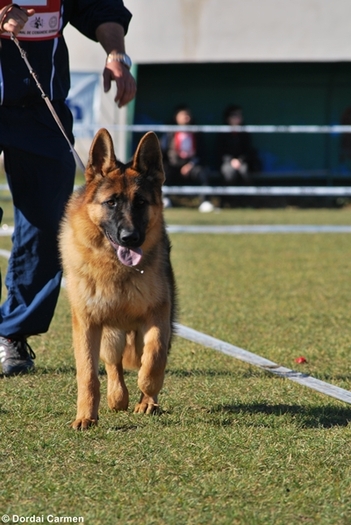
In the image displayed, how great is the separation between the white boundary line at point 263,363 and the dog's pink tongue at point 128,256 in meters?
0.82

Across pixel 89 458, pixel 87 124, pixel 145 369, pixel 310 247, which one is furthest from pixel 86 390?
pixel 87 124

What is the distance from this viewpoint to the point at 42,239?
15.5 ft

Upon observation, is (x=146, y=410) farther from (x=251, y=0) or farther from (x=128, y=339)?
(x=251, y=0)

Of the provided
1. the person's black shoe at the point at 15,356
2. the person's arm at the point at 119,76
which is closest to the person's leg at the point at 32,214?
the person's black shoe at the point at 15,356

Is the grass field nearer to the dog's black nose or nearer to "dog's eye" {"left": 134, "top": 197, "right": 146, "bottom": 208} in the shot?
the dog's black nose

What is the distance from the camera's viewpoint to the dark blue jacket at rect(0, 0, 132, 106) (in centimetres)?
450

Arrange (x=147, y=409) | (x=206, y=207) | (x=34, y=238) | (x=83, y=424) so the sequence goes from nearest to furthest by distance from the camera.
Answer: (x=83, y=424) < (x=147, y=409) < (x=34, y=238) < (x=206, y=207)

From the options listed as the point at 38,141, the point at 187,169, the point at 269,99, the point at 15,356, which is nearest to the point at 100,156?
the point at 38,141

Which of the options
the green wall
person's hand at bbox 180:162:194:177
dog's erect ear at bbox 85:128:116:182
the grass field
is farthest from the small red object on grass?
the green wall

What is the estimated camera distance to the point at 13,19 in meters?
4.20

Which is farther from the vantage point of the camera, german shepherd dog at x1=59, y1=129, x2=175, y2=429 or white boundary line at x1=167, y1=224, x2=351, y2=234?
white boundary line at x1=167, y1=224, x2=351, y2=234

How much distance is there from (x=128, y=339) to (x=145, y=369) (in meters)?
0.40

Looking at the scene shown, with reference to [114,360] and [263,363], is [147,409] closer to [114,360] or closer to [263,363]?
[114,360]

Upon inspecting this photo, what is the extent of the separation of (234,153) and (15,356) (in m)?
12.7
